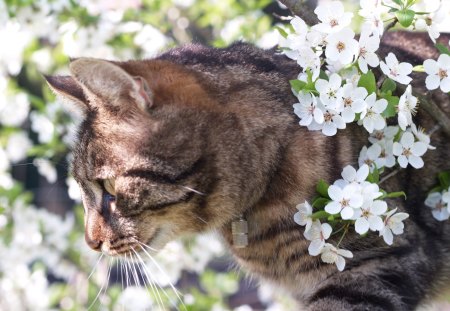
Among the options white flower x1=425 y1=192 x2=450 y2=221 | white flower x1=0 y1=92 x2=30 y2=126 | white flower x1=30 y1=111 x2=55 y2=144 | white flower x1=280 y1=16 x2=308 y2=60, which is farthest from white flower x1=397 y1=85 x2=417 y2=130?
white flower x1=0 y1=92 x2=30 y2=126

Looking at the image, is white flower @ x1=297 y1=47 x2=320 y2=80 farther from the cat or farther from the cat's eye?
the cat's eye

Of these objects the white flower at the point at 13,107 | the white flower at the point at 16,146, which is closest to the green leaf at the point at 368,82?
the white flower at the point at 13,107

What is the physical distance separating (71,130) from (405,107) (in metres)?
1.33

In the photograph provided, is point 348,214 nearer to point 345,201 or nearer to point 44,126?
point 345,201

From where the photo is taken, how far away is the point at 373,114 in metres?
1.45

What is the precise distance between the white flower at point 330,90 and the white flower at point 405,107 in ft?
0.38

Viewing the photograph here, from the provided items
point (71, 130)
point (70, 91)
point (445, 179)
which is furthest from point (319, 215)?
point (71, 130)

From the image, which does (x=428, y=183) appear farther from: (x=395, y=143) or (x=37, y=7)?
(x=37, y=7)

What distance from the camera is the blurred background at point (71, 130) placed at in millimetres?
2428

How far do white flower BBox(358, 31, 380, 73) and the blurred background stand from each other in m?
0.80

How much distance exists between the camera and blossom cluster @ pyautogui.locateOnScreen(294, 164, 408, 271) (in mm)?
1415

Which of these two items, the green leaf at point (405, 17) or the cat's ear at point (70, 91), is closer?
the green leaf at point (405, 17)

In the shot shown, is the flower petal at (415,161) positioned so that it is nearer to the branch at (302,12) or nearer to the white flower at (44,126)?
the branch at (302,12)

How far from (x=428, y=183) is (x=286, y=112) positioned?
0.37m
